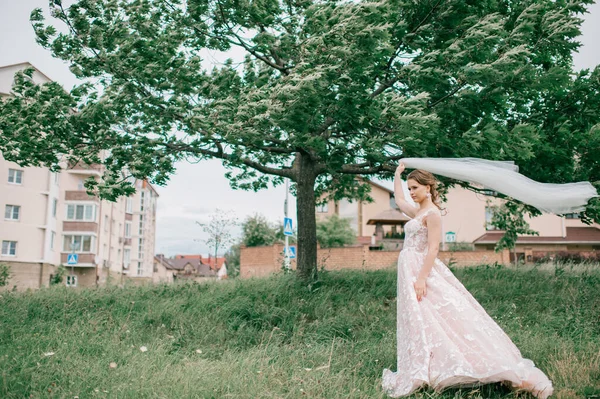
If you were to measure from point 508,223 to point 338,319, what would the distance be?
8099mm

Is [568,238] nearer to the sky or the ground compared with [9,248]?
nearer to the sky

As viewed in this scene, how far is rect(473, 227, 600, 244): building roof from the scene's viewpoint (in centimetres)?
4269

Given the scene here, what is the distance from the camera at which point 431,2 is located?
949 centimetres

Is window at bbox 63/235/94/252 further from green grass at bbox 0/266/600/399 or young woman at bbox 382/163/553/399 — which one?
young woman at bbox 382/163/553/399

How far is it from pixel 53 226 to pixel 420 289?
4834 cm

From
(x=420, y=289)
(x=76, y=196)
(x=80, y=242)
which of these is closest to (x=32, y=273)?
(x=80, y=242)

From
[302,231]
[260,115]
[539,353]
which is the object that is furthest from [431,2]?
[539,353]

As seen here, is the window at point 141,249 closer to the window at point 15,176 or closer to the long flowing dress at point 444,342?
the window at point 15,176

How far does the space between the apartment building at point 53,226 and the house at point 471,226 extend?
72.8ft

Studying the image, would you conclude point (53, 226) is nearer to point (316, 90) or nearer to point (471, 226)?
point (471, 226)

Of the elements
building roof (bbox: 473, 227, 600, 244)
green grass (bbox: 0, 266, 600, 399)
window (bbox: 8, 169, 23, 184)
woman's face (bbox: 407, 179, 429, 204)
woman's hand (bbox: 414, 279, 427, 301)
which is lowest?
green grass (bbox: 0, 266, 600, 399)

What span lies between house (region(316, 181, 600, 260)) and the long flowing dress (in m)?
27.4

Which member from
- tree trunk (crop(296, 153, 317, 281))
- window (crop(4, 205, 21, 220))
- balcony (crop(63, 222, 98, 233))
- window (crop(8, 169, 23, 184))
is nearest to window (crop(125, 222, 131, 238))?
balcony (crop(63, 222, 98, 233))

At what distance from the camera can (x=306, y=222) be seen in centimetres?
1201
